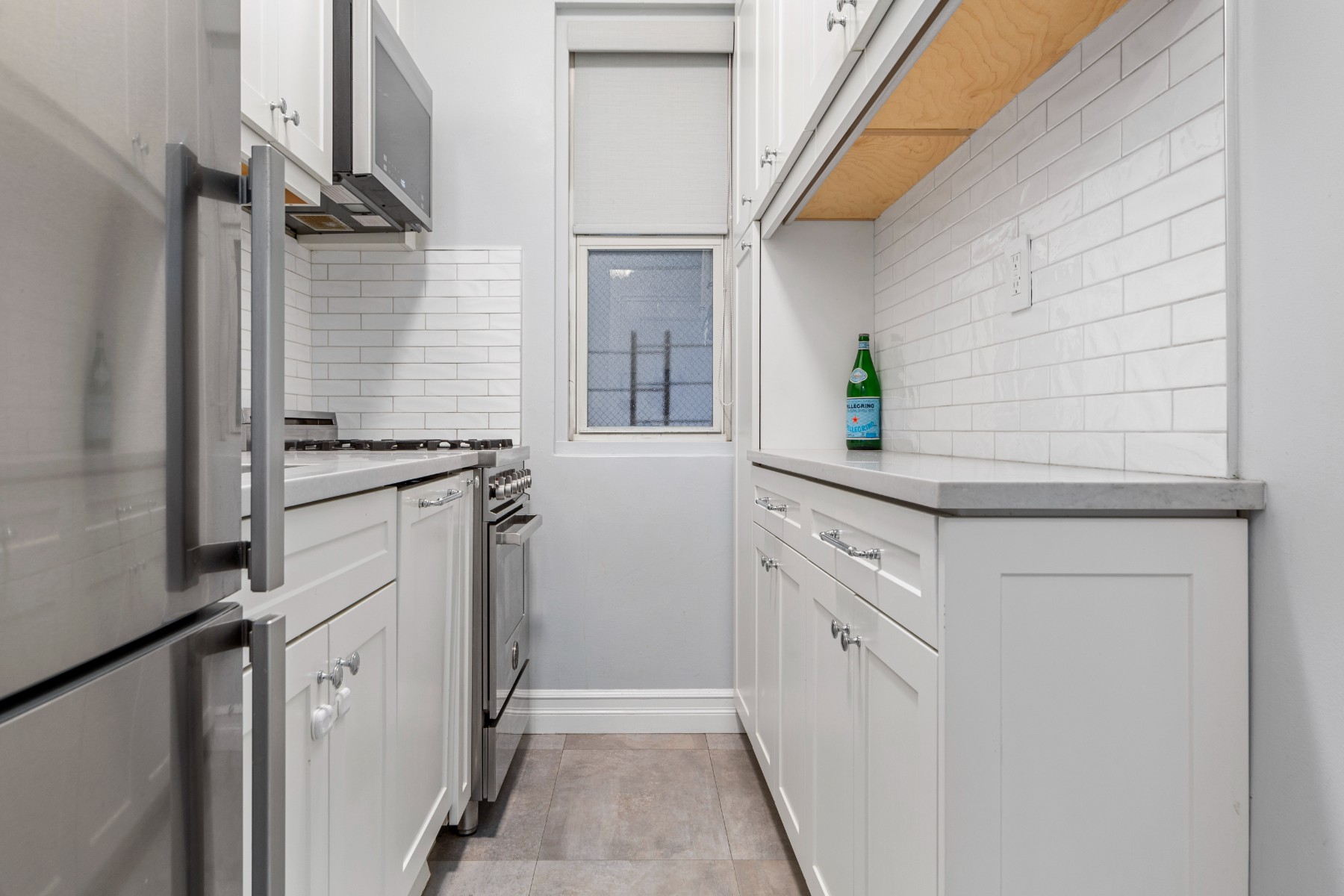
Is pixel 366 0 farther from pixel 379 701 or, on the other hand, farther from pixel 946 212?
pixel 379 701

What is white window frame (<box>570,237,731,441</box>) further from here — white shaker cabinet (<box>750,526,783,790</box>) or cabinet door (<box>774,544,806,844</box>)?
A: cabinet door (<box>774,544,806,844</box>)

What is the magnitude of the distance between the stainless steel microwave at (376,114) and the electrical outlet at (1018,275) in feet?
5.44

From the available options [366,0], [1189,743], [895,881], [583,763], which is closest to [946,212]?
[1189,743]

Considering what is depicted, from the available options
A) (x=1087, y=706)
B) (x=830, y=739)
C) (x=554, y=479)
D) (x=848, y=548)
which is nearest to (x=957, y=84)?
(x=848, y=548)

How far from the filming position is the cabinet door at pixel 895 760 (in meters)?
0.87

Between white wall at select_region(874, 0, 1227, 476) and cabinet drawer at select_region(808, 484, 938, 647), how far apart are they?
40 cm

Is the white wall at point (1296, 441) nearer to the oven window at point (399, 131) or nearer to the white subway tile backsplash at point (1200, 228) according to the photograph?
the white subway tile backsplash at point (1200, 228)

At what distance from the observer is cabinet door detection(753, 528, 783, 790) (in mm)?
1880

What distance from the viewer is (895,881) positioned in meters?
0.98

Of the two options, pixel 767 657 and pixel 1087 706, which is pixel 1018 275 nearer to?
pixel 1087 706

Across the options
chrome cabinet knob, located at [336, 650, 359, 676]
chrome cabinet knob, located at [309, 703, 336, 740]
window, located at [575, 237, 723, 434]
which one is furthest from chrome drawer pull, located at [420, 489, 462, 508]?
window, located at [575, 237, 723, 434]

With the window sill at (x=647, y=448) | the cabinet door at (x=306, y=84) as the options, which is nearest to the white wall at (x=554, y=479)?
the window sill at (x=647, y=448)

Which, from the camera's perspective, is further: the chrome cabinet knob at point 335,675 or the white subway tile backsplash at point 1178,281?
the chrome cabinet knob at point 335,675

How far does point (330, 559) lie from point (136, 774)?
626 mm
